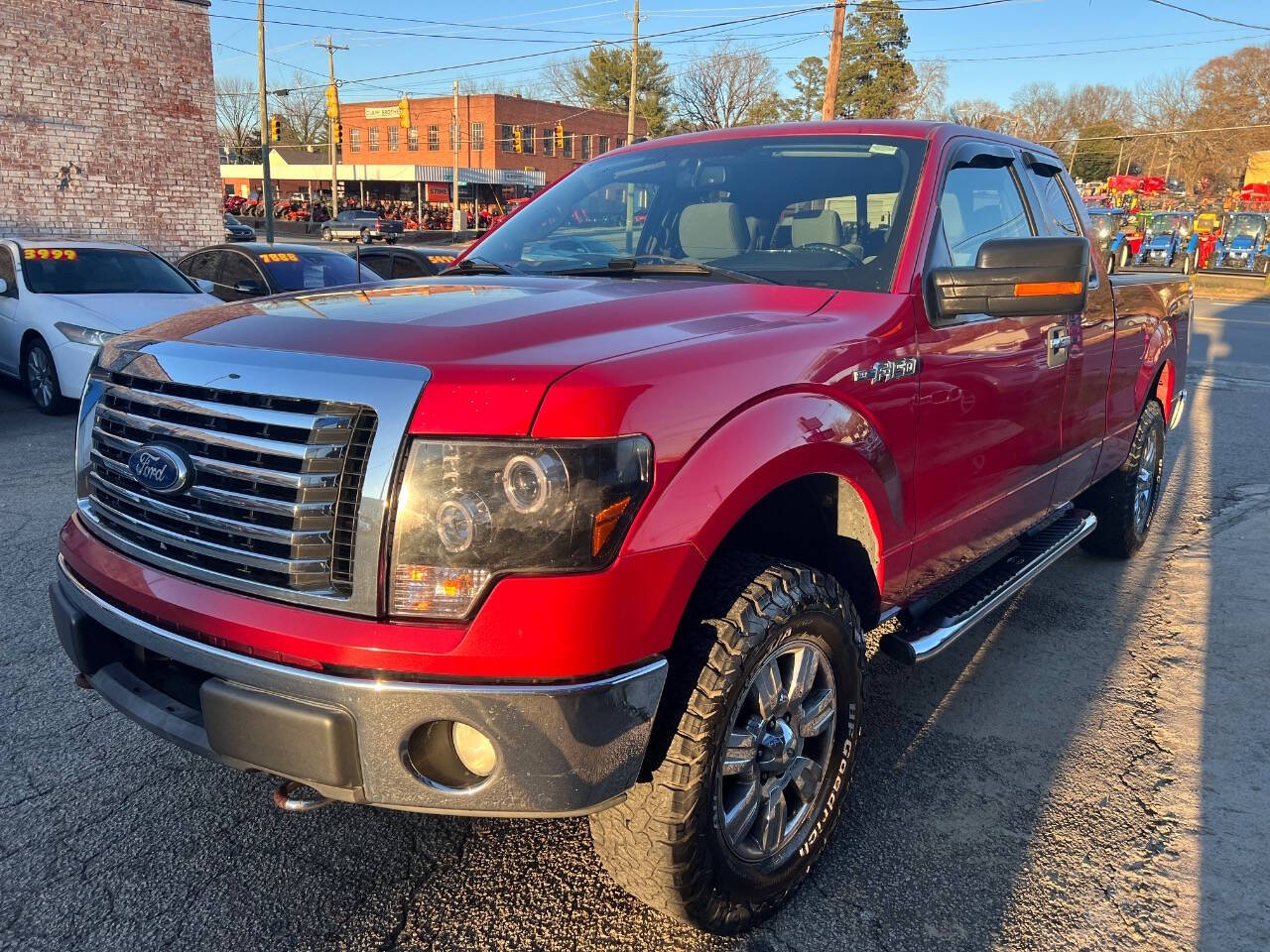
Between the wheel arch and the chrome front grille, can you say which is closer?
the chrome front grille

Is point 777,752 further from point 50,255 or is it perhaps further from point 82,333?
point 50,255

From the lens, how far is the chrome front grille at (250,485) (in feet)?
6.01

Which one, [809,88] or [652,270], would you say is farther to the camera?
[809,88]

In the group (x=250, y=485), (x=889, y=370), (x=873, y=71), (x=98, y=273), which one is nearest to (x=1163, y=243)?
(x=873, y=71)

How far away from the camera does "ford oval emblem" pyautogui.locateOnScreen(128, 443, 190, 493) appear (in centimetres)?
204

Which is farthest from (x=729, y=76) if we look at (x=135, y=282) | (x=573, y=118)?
(x=135, y=282)

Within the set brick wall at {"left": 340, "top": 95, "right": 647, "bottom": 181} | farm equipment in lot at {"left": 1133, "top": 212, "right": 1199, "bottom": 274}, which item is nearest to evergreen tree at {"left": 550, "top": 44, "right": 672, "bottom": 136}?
brick wall at {"left": 340, "top": 95, "right": 647, "bottom": 181}

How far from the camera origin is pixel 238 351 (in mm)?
2047

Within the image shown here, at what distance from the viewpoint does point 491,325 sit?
2.12 meters

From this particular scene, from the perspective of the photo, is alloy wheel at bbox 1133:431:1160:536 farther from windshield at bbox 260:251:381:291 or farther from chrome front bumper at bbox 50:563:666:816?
windshield at bbox 260:251:381:291

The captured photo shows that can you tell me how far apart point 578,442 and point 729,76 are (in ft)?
213

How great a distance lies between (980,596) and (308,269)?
28.0 feet

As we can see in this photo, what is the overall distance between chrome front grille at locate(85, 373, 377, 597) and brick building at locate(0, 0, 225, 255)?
1520cm

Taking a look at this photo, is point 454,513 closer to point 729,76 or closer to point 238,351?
point 238,351
